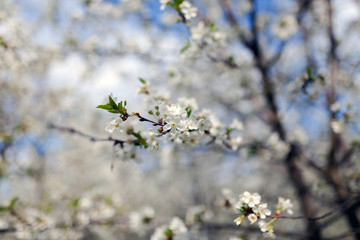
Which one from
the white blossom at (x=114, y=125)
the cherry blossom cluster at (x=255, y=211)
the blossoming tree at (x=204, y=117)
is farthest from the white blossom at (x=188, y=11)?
the cherry blossom cluster at (x=255, y=211)

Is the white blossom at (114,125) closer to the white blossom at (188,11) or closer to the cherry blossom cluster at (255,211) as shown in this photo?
the cherry blossom cluster at (255,211)

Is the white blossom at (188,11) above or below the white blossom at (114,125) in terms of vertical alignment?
above

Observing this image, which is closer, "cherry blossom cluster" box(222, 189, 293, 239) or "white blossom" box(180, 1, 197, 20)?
"cherry blossom cluster" box(222, 189, 293, 239)

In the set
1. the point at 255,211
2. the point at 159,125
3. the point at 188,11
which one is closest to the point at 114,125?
the point at 159,125

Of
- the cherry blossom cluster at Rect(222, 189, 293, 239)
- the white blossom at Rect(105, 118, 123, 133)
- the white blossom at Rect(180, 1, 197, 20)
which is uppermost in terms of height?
the white blossom at Rect(180, 1, 197, 20)

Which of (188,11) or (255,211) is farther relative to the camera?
(188,11)

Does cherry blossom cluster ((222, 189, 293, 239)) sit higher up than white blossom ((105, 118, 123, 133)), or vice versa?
white blossom ((105, 118, 123, 133))

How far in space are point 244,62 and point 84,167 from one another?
11251 millimetres

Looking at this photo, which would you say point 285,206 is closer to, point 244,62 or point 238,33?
point 244,62

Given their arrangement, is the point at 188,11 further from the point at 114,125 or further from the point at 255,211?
the point at 255,211

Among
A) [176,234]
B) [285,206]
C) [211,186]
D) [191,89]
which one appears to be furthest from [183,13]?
[211,186]

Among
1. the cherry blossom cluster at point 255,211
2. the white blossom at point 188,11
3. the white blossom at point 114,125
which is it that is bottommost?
the cherry blossom cluster at point 255,211

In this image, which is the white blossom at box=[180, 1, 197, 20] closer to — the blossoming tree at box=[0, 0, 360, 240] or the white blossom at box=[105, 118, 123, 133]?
the blossoming tree at box=[0, 0, 360, 240]

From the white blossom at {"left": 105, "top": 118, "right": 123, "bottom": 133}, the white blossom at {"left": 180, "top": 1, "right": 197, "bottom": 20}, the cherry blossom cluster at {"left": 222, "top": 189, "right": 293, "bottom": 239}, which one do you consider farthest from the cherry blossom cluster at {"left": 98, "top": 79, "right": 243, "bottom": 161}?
the white blossom at {"left": 180, "top": 1, "right": 197, "bottom": 20}
